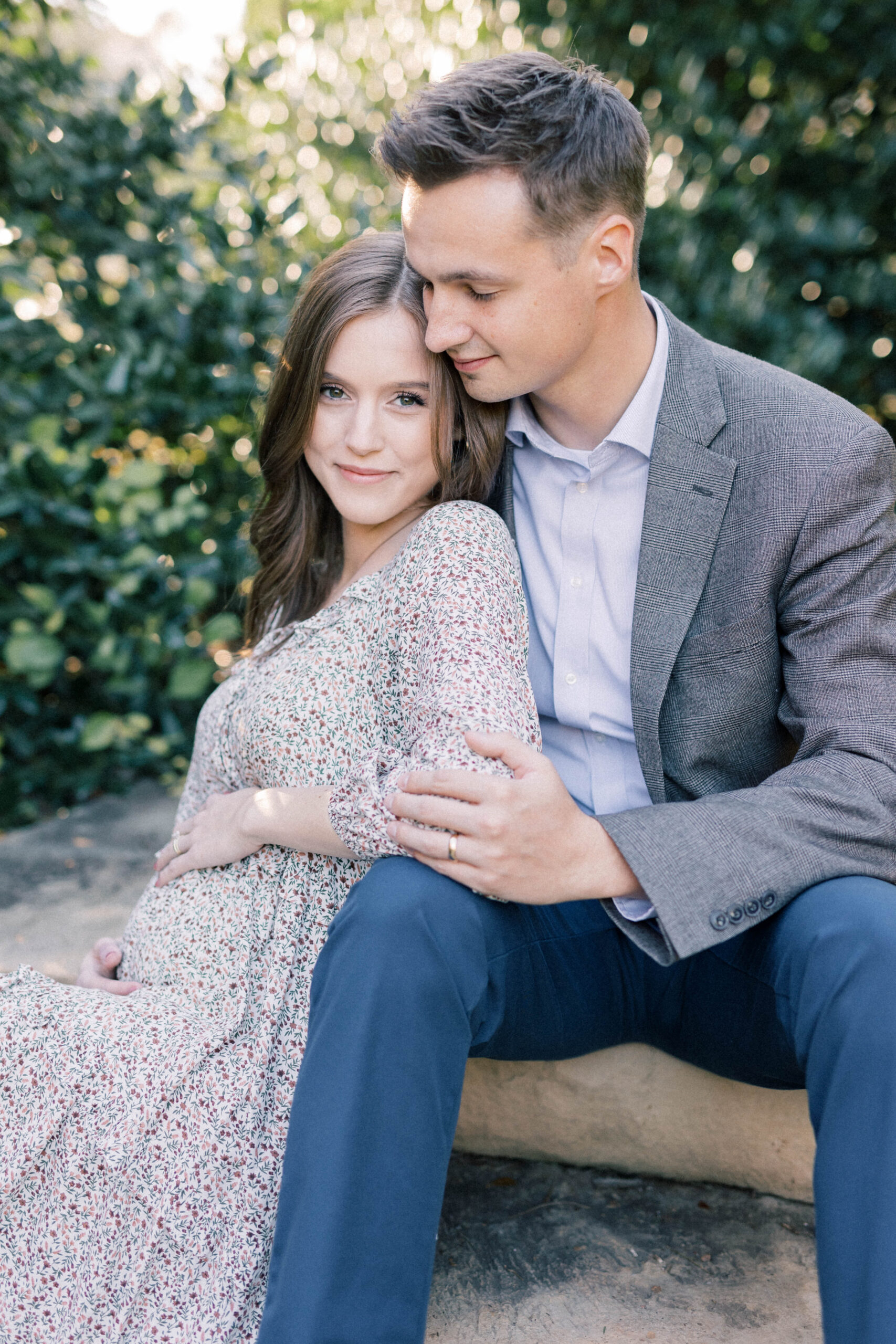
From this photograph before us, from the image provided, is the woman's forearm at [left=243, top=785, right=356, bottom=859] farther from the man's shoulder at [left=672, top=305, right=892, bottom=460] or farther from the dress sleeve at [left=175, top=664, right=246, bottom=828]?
the man's shoulder at [left=672, top=305, right=892, bottom=460]

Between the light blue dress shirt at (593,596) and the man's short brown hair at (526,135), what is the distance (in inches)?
13.4

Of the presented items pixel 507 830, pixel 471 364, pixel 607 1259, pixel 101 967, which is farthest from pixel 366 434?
pixel 607 1259

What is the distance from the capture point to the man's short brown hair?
187 centimetres

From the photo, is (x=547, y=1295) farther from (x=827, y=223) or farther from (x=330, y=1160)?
(x=827, y=223)

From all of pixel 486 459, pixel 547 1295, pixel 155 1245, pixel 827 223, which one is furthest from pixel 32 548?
pixel 827 223

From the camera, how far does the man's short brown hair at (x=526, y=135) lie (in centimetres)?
187

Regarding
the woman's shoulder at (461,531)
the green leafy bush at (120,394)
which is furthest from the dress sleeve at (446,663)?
the green leafy bush at (120,394)

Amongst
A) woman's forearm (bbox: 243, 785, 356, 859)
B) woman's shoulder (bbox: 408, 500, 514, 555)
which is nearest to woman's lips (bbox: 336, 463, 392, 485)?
woman's shoulder (bbox: 408, 500, 514, 555)

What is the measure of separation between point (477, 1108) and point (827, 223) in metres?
3.13

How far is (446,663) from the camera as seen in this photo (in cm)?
171

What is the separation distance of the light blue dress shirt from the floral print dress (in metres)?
0.16

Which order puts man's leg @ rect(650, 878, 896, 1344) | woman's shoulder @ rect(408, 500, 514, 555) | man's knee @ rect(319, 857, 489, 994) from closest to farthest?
man's leg @ rect(650, 878, 896, 1344), man's knee @ rect(319, 857, 489, 994), woman's shoulder @ rect(408, 500, 514, 555)

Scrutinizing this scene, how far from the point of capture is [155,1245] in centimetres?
163

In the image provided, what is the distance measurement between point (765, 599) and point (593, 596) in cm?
31
